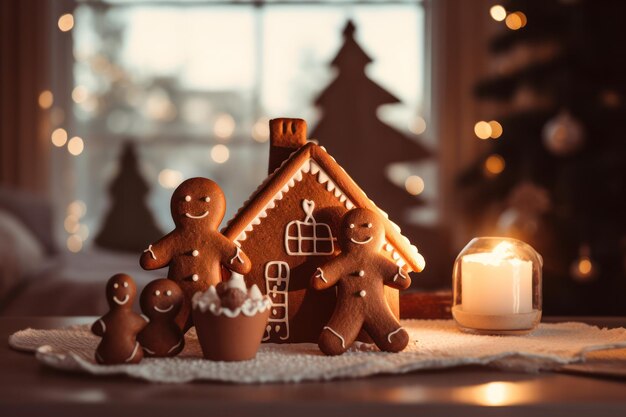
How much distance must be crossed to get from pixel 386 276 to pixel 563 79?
8.37 ft

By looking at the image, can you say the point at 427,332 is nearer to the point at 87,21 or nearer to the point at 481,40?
the point at 481,40

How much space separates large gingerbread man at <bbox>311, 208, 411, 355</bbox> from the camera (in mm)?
696

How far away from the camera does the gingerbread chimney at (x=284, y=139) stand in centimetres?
83

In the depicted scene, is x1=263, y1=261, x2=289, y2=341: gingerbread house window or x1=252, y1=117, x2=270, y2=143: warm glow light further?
x1=252, y1=117, x2=270, y2=143: warm glow light

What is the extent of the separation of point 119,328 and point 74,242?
3.70m

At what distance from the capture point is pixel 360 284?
2.32 feet

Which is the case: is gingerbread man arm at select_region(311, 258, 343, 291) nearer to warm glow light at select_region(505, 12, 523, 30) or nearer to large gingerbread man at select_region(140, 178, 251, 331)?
large gingerbread man at select_region(140, 178, 251, 331)

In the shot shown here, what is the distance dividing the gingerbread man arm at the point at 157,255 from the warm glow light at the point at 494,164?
277 centimetres

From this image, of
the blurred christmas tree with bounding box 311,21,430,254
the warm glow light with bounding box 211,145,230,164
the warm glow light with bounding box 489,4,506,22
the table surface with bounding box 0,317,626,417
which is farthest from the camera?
the warm glow light with bounding box 211,145,230,164

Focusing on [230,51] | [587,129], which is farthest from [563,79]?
[230,51]

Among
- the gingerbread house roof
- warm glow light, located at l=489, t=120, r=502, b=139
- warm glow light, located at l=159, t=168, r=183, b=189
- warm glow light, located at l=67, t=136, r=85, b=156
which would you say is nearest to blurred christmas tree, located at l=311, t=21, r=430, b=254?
the gingerbread house roof

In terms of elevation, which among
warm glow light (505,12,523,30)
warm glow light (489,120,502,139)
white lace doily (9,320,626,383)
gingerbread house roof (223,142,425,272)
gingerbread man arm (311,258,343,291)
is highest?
warm glow light (505,12,523,30)

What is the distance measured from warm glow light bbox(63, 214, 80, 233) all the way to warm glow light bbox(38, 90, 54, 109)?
592mm

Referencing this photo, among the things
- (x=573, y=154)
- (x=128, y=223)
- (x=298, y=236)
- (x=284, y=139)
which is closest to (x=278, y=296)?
(x=298, y=236)
